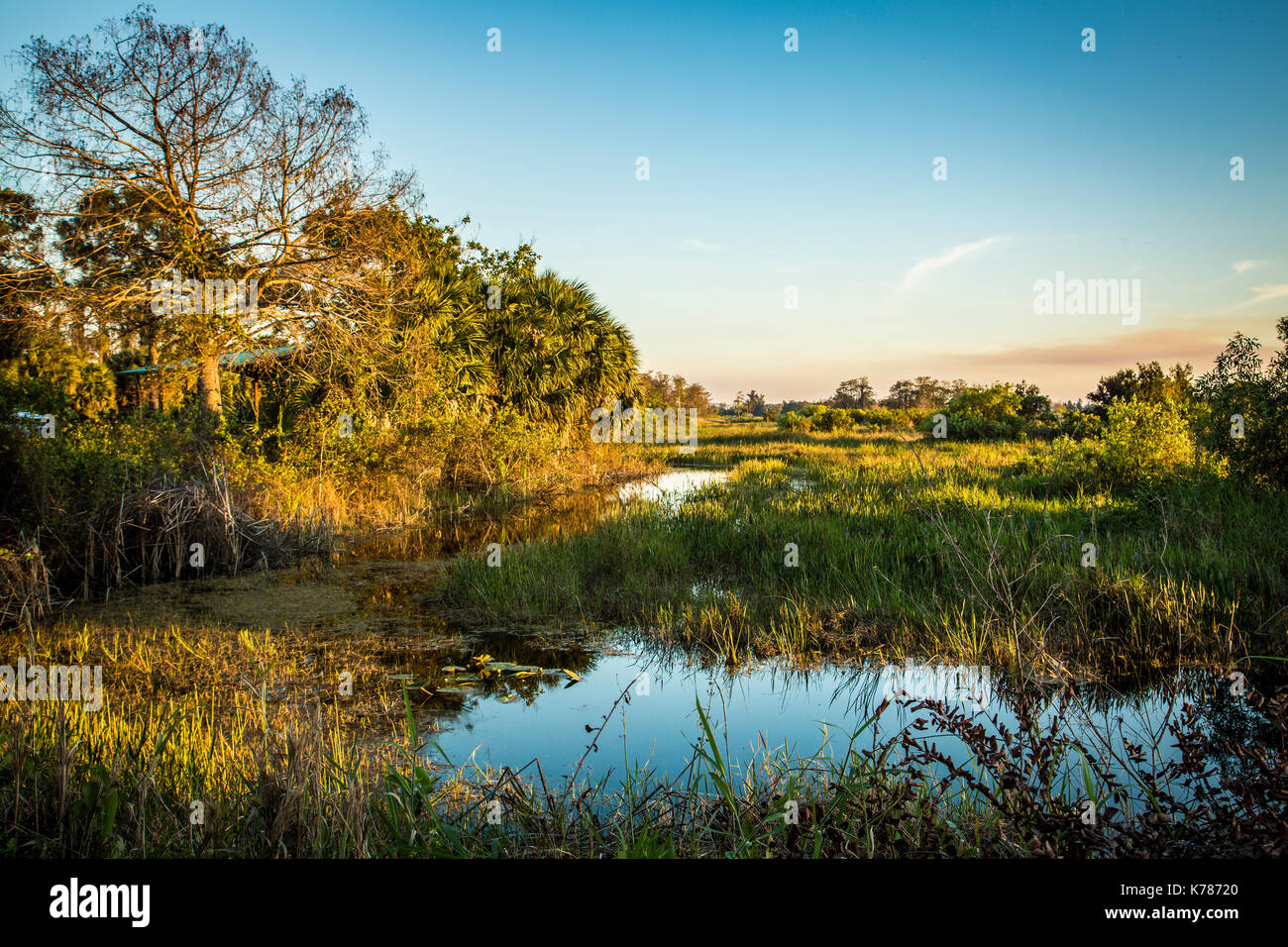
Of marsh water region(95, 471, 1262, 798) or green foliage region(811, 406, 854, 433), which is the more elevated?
green foliage region(811, 406, 854, 433)

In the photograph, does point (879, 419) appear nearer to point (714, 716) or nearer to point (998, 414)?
point (998, 414)

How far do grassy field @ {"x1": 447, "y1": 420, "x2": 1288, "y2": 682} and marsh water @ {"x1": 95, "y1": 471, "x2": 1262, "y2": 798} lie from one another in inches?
14.3

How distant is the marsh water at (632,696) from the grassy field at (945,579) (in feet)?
1.19

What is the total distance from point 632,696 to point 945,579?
3.80 m

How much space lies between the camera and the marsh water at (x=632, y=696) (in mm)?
4055


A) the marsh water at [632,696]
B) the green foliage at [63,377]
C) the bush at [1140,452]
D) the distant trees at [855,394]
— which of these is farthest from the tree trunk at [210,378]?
the distant trees at [855,394]

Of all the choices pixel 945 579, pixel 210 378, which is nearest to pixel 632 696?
pixel 945 579

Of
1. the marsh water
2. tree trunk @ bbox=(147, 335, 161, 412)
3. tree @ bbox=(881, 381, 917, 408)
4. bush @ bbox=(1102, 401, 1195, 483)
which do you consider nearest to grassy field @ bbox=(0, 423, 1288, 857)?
the marsh water

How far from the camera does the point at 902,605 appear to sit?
632cm

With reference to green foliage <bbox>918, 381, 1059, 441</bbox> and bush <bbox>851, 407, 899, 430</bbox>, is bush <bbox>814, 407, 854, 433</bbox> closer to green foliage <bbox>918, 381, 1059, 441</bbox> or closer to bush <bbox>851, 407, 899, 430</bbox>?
bush <bbox>851, 407, 899, 430</bbox>

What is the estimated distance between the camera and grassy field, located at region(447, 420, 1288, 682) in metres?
5.34

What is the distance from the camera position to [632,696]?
505 centimetres

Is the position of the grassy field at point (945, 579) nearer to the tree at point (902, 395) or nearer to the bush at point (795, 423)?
the bush at point (795, 423)
